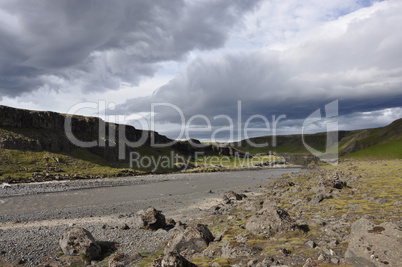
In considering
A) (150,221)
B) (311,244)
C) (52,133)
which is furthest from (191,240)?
(52,133)

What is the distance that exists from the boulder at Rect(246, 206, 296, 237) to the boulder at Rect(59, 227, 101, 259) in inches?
473

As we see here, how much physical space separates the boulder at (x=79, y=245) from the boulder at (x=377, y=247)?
16952mm

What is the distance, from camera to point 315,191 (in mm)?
39406

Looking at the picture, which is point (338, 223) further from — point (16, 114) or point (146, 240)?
point (16, 114)

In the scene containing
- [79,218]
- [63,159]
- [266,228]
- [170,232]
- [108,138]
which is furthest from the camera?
[108,138]

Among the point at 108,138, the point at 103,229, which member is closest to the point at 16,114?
the point at 108,138

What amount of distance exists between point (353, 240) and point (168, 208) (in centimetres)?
3211

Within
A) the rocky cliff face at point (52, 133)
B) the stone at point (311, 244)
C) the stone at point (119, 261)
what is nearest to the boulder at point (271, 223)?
the stone at point (311, 244)

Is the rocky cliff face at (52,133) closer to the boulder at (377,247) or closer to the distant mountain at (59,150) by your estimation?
the distant mountain at (59,150)

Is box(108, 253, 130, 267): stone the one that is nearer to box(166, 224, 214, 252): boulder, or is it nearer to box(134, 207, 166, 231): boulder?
box(166, 224, 214, 252): boulder

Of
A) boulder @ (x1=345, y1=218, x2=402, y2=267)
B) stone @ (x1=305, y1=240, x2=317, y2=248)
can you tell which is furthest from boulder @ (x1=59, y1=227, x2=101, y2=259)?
boulder @ (x1=345, y1=218, x2=402, y2=267)

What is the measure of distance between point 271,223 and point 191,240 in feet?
20.7

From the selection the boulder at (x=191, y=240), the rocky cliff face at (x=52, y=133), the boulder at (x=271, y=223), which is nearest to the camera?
the boulder at (x=191, y=240)

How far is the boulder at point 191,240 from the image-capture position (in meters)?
18.3
